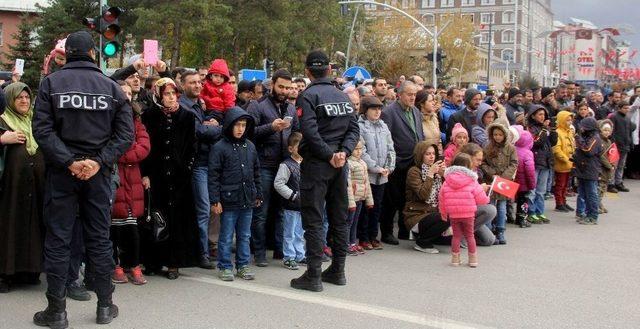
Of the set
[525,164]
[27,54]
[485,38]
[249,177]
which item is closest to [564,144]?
[525,164]

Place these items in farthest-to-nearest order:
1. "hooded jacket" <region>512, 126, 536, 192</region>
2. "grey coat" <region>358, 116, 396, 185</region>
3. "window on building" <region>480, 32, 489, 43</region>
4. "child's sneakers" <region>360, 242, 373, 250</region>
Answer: "window on building" <region>480, 32, 489, 43</region> < "hooded jacket" <region>512, 126, 536, 192</region> < "child's sneakers" <region>360, 242, 373, 250</region> < "grey coat" <region>358, 116, 396, 185</region>

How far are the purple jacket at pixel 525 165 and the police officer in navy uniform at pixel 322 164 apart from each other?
4.42 metres

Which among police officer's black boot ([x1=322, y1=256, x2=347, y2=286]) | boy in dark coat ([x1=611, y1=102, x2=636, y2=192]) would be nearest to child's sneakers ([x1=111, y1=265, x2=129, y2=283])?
police officer's black boot ([x1=322, y1=256, x2=347, y2=286])

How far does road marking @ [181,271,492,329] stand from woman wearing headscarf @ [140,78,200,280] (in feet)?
1.03

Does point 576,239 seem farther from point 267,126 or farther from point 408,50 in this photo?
point 408,50

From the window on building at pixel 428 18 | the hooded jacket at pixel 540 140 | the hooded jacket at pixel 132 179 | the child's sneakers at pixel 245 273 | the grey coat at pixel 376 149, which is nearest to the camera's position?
the hooded jacket at pixel 132 179

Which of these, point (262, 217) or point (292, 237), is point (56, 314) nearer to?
point (262, 217)

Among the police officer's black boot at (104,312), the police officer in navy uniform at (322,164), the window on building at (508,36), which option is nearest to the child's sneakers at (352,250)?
the police officer in navy uniform at (322,164)

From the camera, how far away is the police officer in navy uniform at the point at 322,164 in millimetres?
6836

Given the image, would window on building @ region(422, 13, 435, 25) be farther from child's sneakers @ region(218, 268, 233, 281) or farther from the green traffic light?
child's sneakers @ region(218, 268, 233, 281)

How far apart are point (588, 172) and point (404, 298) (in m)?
5.91

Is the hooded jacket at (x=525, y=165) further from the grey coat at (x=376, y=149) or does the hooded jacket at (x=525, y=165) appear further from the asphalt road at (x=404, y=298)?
the grey coat at (x=376, y=149)

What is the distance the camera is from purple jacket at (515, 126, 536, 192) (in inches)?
422

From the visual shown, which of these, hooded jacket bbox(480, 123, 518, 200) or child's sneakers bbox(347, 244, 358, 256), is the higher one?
hooded jacket bbox(480, 123, 518, 200)
